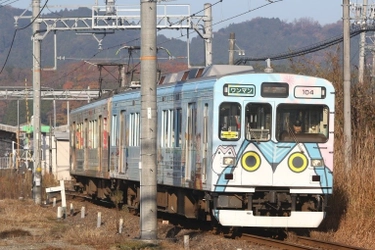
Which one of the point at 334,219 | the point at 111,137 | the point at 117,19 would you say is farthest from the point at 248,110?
the point at 117,19

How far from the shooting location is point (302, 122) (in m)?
15.7

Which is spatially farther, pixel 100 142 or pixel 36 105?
pixel 36 105

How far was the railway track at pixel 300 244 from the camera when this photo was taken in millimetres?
14193

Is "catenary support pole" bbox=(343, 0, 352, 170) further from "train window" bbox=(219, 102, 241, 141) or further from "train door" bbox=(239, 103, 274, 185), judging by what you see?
"train window" bbox=(219, 102, 241, 141)

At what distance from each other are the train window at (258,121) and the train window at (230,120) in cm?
17

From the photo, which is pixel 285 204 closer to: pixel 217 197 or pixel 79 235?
pixel 217 197

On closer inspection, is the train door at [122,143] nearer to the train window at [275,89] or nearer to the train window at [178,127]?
the train window at [178,127]

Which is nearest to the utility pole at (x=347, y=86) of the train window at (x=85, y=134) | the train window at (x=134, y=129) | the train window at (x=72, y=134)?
the train window at (x=134, y=129)

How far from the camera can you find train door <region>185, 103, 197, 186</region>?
1653 cm

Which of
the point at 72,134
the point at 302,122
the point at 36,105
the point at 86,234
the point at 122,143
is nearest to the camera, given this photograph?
the point at 86,234

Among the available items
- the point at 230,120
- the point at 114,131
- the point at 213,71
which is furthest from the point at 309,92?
the point at 114,131

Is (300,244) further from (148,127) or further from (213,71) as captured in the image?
(213,71)

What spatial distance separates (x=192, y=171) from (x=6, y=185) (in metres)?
20.1

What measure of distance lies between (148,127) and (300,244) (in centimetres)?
331
